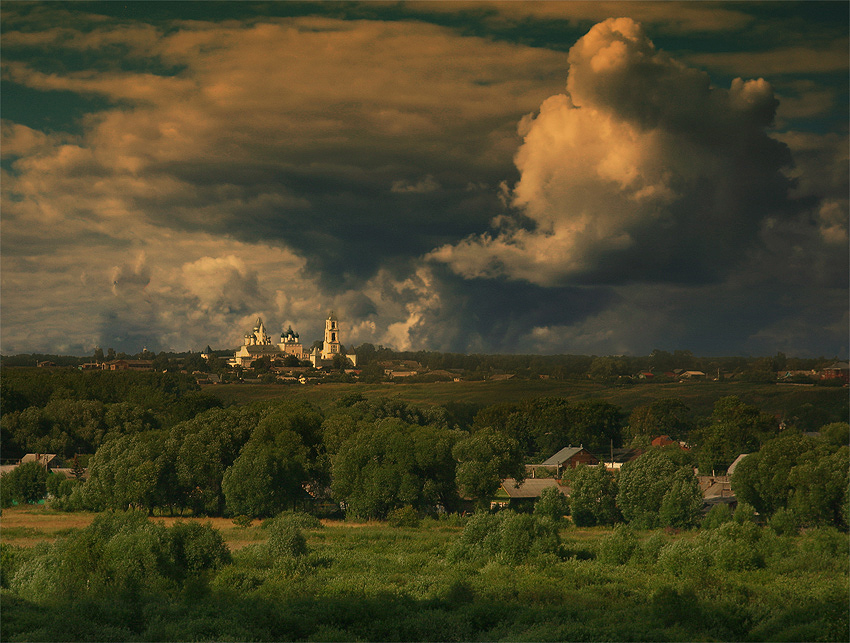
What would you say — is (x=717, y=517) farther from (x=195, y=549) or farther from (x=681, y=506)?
(x=195, y=549)

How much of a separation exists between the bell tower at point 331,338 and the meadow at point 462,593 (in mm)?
97216

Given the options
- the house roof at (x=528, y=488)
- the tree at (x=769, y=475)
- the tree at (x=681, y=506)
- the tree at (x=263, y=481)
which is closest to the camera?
the tree at (x=681, y=506)

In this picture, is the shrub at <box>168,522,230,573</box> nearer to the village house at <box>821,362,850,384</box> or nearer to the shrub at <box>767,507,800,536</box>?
the shrub at <box>767,507,800,536</box>

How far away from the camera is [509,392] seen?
4520 inches

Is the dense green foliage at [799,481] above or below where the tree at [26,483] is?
above

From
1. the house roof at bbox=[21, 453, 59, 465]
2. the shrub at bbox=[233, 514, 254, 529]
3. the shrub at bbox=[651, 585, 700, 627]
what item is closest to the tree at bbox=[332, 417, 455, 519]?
the shrub at bbox=[233, 514, 254, 529]

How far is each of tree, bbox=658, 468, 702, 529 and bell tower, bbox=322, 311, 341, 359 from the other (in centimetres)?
9594

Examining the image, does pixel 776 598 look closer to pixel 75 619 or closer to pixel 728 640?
pixel 728 640

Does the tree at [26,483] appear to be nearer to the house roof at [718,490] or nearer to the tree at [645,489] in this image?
the tree at [645,489]

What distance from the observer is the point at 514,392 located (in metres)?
115

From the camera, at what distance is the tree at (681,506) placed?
49.8 metres

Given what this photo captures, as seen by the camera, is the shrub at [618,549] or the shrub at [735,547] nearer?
the shrub at [735,547]

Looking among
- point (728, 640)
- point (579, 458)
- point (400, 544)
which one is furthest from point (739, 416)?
point (728, 640)

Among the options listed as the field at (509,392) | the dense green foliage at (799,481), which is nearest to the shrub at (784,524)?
the dense green foliage at (799,481)
